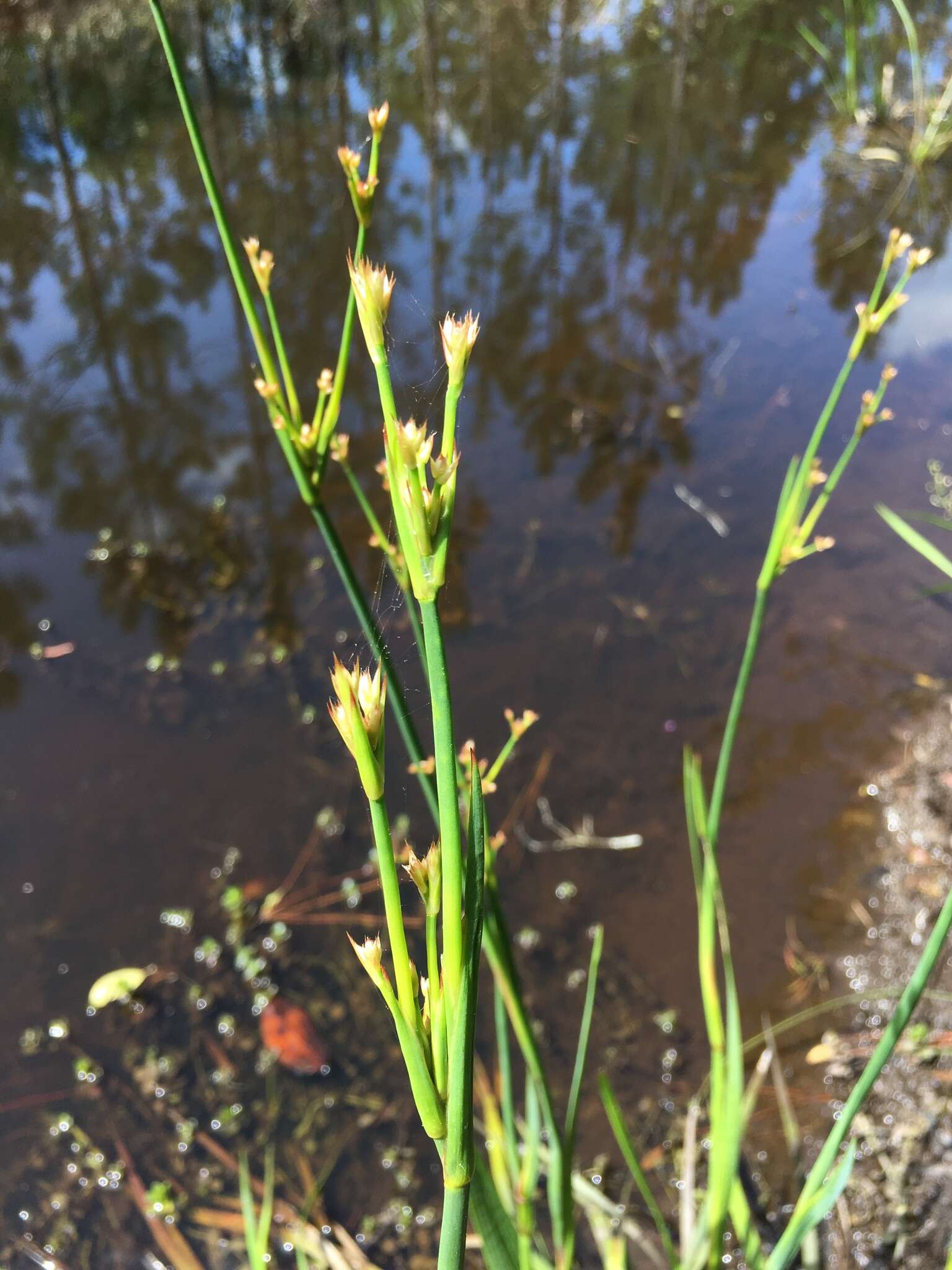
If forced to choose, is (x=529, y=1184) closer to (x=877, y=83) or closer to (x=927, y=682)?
(x=927, y=682)

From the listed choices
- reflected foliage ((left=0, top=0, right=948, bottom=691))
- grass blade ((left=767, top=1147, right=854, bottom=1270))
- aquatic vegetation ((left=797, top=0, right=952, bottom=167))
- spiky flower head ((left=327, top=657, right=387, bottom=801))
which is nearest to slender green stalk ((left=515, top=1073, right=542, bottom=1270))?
grass blade ((left=767, top=1147, right=854, bottom=1270))

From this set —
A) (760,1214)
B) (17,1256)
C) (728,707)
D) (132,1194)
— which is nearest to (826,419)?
(760,1214)

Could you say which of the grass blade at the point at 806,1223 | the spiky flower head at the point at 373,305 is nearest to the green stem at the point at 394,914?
the spiky flower head at the point at 373,305

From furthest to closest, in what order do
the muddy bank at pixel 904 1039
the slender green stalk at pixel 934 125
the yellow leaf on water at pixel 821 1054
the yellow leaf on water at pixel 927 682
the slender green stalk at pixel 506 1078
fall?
1. the slender green stalk at pixel 934 125
2. the yellow leaf on water at pixel 927 682
3. the yellow leaf on water at pixel 821 1054
4. the muddy bank at pixel 904 1039
5. the slender green stalk at pixel 506 1078

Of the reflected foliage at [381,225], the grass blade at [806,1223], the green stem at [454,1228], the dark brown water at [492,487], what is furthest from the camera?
the reflected foliage at [381,225]

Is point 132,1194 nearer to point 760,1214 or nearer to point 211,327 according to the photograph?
point 760,1214

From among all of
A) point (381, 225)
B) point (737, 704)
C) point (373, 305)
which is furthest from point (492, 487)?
point (373, 305)

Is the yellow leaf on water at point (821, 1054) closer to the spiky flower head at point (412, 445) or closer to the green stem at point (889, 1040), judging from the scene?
the green stem at point (889, 1040)
